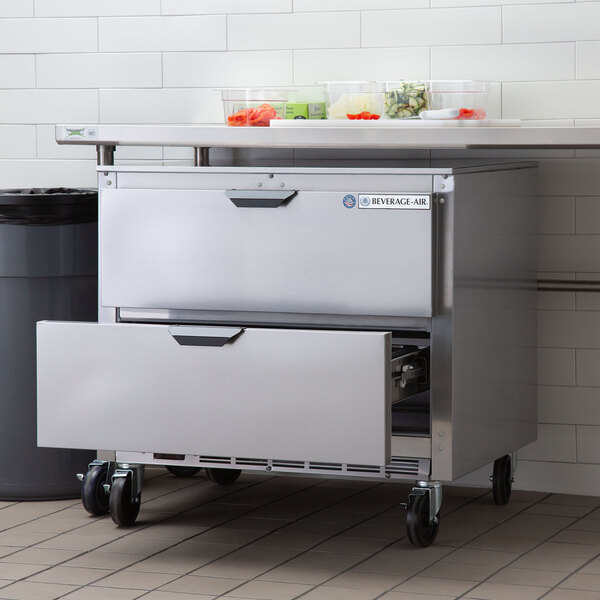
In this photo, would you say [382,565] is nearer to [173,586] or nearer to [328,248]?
[173,586]

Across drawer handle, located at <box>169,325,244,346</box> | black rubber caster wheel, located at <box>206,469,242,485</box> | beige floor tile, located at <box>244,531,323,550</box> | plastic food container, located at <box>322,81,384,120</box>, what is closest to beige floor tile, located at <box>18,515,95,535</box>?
beige floor tile, located at <box>244,531,323,550</box>

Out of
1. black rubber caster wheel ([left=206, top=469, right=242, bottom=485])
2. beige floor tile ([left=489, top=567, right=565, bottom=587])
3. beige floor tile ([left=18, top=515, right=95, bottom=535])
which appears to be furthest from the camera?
black rubber caster wheel ([left=206, top=469, right=242, bottom=485])

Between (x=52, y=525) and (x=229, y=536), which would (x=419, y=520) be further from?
(x=52, y=525)

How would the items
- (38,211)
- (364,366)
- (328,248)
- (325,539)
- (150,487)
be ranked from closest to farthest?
(364,366) < (328,248) < (325,539) < (38,211) < (150,487)

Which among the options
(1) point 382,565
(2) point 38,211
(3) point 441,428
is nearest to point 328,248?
(3) point 441,428

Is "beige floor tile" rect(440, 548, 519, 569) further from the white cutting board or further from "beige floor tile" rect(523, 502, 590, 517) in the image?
the white cutting board

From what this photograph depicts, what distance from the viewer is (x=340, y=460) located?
2.45m

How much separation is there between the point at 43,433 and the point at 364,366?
74 centimetres

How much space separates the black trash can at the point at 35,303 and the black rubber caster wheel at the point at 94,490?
23cm

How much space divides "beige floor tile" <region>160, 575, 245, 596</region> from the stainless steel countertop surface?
0.95 m

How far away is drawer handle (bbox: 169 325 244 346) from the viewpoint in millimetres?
2496

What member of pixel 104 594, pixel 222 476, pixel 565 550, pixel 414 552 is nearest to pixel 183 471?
pixel 222 476

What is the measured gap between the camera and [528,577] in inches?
97.7

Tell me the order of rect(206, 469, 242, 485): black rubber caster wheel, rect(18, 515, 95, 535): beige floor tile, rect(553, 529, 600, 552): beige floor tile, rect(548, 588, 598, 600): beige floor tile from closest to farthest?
rect(548, 588, 598, 600): beige floor tile < rect(553, 529, 600, 552): beige floor tile < rect(18, 515, 95, 535): beige floor tile < rect(206, 469, 242, 485): black rubber caster wheel
